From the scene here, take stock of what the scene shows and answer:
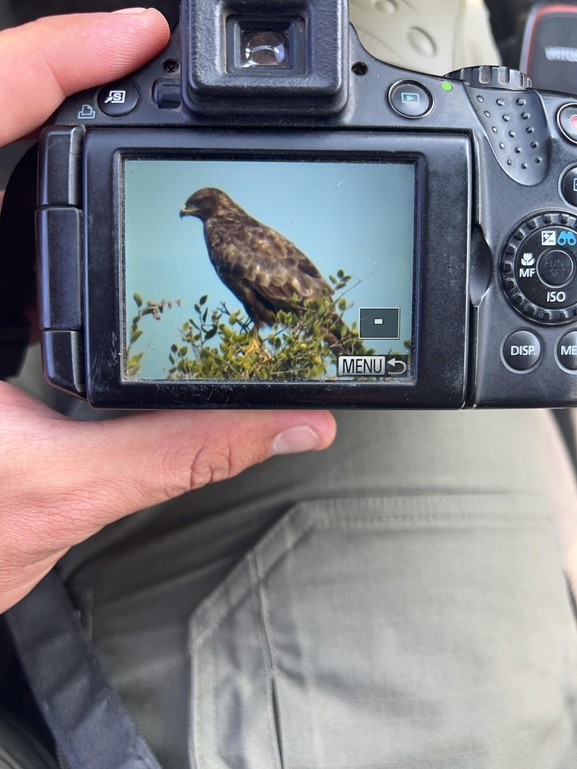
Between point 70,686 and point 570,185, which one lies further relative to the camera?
point 70,686

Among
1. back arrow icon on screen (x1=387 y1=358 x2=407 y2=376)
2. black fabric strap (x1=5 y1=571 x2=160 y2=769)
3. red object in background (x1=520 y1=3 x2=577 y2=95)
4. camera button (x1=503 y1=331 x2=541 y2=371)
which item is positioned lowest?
black fabric strap (x1=5 y1=571 x2=160 y2=769)

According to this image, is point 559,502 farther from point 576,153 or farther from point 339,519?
point 576,153

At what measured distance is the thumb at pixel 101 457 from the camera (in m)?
0.60

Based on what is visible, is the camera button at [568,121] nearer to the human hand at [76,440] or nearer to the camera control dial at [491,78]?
the camera control dial at [491,78]

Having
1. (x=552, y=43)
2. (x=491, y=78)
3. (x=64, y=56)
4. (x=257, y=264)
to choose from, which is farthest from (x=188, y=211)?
(x=552, y=43)

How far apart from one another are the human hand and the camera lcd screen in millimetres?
77

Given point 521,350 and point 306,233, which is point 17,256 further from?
point 521,350

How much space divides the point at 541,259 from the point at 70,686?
2.11 ft

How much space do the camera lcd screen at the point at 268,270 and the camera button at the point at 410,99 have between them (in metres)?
0.05

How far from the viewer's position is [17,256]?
666 millimetres

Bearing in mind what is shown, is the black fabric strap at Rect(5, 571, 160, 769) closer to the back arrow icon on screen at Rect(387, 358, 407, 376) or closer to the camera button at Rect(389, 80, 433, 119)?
the back arrow icon on screen at Rect(387, 358, 407, 376)

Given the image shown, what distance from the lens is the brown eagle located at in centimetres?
55

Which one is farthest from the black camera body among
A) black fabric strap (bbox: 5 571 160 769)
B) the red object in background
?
the red object in background

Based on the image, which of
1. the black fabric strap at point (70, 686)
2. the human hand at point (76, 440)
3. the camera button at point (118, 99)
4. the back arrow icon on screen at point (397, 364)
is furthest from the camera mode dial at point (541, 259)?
the black fabric strap at point (70, 686)
